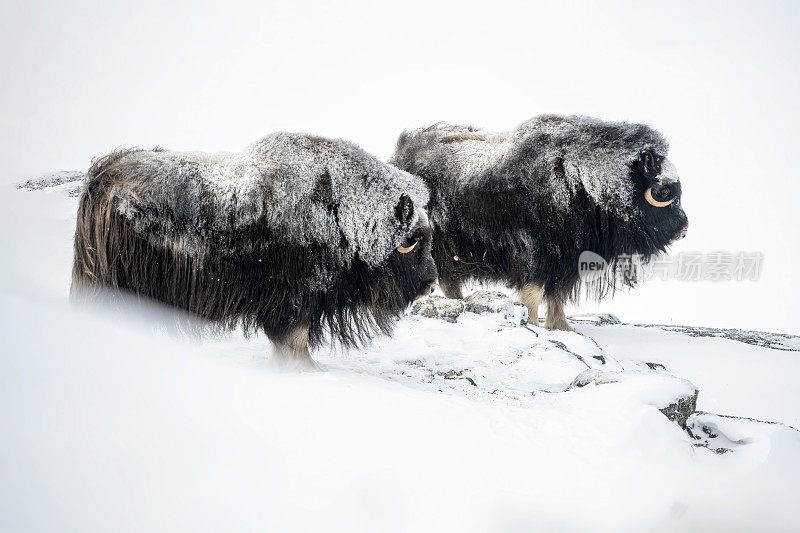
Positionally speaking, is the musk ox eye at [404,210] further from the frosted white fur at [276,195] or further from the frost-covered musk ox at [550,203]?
the frost-covered musk ox at [550,203]

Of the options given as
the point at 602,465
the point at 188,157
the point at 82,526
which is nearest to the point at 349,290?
the point at 188,157

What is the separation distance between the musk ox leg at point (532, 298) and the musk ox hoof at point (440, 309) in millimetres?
796

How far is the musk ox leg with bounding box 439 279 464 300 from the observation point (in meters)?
5.44

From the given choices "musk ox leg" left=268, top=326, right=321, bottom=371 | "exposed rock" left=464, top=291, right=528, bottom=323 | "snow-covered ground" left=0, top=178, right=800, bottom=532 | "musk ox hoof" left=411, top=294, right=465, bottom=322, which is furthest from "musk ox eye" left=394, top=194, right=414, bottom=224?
"exposed rock" left=464, top=291, right=528, bottom=323

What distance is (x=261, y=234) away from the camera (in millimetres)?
3326

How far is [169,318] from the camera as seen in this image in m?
3.38

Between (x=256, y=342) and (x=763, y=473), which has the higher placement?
(x=763, y=473)

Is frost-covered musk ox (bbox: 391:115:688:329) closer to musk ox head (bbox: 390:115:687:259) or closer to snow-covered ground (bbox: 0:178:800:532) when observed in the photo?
musk ox head (bbox: 390:115:687:259)

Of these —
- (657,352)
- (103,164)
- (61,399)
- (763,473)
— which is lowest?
(657,352)

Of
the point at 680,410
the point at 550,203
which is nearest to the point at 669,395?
the point at 680,410

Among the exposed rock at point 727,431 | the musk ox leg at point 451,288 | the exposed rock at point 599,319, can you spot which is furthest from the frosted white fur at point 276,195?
the exposed rock at point 599,319

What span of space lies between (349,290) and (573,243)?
2234 mm

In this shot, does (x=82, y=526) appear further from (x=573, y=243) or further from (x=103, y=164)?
(x=573, y=243)

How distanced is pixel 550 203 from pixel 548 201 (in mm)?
22
